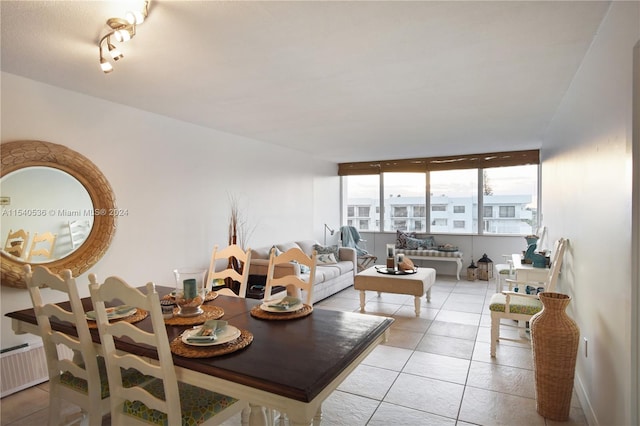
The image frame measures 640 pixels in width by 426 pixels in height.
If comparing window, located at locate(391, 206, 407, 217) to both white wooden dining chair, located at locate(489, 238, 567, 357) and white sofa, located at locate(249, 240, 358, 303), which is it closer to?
white sofa, located at locate(249, 240, 358, 303)

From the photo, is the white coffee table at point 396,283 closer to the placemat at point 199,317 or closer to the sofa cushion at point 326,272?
the sofa cushion at point 326,272

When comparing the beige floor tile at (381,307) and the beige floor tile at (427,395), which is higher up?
the beige floor tile at (381,307)

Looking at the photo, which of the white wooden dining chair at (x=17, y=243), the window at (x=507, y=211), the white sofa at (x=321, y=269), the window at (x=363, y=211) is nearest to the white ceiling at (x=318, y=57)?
the white wooden dining chair at (x=17, y=243)

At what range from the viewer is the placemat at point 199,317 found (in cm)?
189

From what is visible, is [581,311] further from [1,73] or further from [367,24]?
[1,73]

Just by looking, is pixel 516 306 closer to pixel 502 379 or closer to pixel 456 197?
pixel 502 379

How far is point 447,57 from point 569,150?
59.2 inches

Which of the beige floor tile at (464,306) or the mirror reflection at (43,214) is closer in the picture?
the mirror reflection at (43,214)

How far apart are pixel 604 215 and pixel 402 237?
549 cm

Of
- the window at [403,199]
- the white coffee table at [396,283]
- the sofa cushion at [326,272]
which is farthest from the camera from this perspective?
the window at [403,199]

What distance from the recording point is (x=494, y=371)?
2996 millimetres

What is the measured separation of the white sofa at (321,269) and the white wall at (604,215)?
269 cm

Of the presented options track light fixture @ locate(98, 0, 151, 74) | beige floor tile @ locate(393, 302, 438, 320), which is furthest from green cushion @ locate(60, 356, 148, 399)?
beige floor tile @ locate(393, 302, 438, 320)

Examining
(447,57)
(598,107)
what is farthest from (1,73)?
(598,107)
